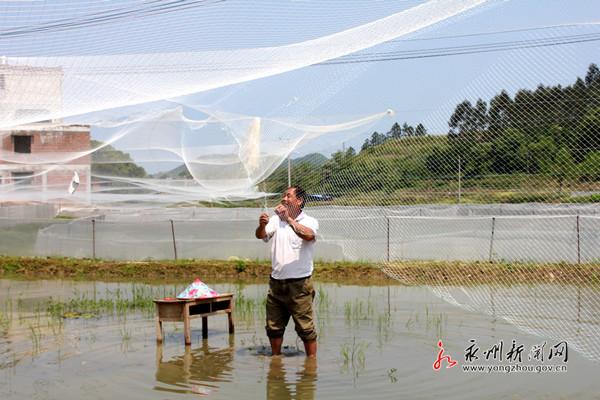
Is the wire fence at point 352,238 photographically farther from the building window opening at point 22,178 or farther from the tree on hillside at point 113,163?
the tree on hillside at point 113,163

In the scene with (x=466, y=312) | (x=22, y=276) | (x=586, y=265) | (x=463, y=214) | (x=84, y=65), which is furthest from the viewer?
(x=22, y=276)

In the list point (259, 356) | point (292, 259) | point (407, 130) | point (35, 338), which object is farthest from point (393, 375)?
point (35, 338)

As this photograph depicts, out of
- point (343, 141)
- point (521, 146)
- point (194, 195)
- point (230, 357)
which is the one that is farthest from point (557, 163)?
point (194, 195)

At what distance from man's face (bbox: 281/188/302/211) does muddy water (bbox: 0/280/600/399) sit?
1.48 meters

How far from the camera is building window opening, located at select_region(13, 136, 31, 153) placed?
11.6m

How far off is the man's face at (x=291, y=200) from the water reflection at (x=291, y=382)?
1.47 m

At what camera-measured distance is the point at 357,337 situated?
8625 mm

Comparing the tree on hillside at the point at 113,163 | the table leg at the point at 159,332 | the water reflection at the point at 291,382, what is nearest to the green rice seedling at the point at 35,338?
the table leg at the point at 159,332

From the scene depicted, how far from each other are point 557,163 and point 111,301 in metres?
6.82

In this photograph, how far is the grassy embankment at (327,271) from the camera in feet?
37.5

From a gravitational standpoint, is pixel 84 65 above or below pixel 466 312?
above

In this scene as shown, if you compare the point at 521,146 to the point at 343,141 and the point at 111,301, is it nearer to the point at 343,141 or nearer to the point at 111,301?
the point at 343,141

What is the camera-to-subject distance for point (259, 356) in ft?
25.5

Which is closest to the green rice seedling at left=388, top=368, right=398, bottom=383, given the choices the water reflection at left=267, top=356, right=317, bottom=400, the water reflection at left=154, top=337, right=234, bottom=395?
the water reflection at left=267, top=356, right=317, bottom=400
